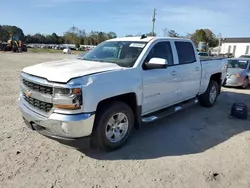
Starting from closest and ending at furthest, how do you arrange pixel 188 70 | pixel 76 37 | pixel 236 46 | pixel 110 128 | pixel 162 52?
1. pixel 110 128
2. pixel 162 52
3. pixel 188 70
4. pixel 236 46
5. pixel 76 37

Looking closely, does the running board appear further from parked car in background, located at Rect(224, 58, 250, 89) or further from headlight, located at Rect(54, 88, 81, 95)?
parked car in background, located at Rect(224, 58, 250, 89)

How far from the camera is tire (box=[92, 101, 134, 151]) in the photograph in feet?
11.7

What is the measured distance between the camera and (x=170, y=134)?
4.77 meters

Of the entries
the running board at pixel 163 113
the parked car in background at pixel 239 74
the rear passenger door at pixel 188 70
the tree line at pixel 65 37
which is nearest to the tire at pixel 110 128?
the running board at pixel 163 113

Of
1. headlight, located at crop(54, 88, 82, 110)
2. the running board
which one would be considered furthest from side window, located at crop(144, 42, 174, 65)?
headlight, located at crop(54, 88, 82, 110)

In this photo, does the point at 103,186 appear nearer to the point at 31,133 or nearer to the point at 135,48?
the point at 31,133

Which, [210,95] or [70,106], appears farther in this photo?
[210,95]

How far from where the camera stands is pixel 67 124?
126 inches

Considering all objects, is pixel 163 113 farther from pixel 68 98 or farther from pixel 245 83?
pixel 245 83

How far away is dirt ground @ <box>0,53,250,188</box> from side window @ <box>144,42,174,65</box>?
1.55 meters

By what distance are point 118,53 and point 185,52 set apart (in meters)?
1.87

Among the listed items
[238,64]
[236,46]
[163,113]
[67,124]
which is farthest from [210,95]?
[236,46]

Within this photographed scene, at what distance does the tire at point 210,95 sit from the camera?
6754 millimetres

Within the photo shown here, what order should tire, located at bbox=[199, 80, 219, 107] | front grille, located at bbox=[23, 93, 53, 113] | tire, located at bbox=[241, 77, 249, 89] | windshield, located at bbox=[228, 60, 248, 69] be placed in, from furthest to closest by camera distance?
1. windshield, located at bbox=[228, 60, 248, 69]
2. tire, located at bbox=[241, 77, 249, 89]
3. tire, located at bbox=[199, 80, 219, 107]
4. front grille, located at bbox=[23, 93, 53, 113]
